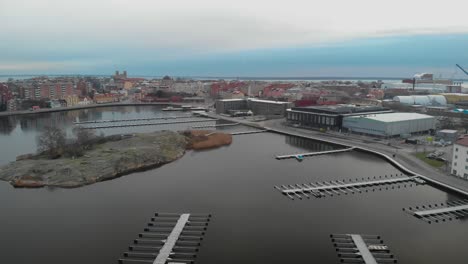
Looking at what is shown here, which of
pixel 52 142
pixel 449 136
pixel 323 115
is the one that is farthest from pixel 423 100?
pixel 52 142

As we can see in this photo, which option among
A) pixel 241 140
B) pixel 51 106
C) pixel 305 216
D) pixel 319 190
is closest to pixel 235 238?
pixel 305 216

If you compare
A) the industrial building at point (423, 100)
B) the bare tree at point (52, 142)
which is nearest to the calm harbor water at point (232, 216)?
the bare tree at point (52, 142)

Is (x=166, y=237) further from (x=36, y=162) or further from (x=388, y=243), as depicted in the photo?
(x=36, y=162)

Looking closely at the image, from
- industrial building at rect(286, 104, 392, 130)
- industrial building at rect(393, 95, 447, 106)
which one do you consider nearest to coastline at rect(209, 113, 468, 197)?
industrial building at rect(286, 104, 392, 130)

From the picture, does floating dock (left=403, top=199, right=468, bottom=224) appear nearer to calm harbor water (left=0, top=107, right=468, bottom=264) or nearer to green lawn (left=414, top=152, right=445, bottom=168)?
calm harbor water (left=0, top=107, right=468, bottom=264)

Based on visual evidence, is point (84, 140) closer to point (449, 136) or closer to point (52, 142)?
point (52, 142)

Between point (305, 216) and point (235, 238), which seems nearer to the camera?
point (235, 238)

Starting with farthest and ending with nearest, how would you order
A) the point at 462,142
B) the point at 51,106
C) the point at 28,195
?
the point at 51,106 < the point at 462,142 < the point at 28,195
